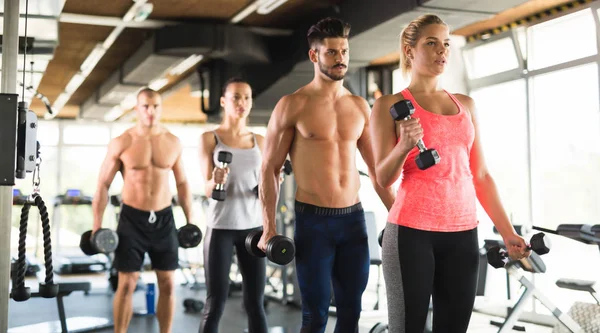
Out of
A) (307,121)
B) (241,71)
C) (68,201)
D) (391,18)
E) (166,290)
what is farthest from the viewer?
(68,201)

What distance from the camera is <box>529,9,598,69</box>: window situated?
5633 mm

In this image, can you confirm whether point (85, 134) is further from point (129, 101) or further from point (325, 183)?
point (325, 183)

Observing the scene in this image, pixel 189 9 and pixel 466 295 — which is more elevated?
pixel 189 9

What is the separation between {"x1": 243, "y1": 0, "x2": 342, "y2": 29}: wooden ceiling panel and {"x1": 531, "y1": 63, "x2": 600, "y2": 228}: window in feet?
7.21

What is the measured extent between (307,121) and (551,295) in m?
4.40

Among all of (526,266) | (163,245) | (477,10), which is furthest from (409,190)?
(477,10)

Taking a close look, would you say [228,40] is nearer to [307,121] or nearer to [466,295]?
[307,121]

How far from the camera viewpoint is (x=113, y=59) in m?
9.08

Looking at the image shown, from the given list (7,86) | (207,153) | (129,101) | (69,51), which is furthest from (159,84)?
(7,86)

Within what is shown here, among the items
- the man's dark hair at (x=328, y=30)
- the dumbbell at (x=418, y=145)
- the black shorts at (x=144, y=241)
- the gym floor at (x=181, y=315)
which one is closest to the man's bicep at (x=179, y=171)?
the black shorts at (x=144, y=241)

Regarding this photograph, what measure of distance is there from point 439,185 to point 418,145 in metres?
0.17

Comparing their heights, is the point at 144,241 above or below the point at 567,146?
below

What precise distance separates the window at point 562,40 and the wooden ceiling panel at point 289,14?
1.93m

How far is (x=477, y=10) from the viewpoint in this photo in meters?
4.91
